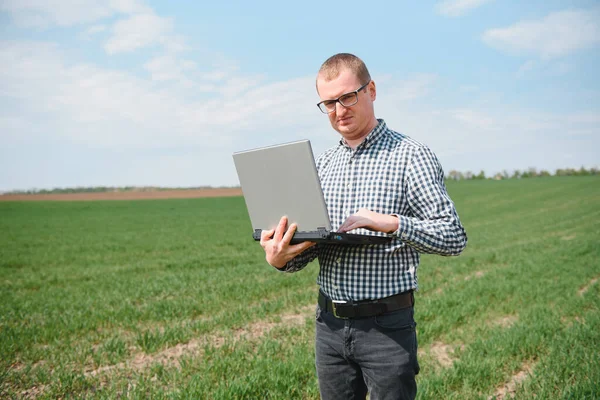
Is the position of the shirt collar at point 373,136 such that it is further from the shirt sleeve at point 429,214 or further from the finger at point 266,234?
the finger at point 266,234

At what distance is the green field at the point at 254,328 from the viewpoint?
15.7ft

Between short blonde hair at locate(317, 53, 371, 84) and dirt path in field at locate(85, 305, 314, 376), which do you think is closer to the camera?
short blonde hair at locate(317, 53, 371, 84)

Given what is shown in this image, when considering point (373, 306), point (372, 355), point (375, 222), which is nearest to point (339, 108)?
point (375, 222)

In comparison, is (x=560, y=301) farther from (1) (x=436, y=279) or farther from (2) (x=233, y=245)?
(2) (x=233, y=245)

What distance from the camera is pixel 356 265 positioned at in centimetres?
236

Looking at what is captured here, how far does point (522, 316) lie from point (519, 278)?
10.9ft

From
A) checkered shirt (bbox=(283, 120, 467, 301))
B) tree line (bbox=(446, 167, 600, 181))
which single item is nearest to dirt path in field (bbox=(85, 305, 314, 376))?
checkered shirt (bbox=(283, 120, 467, 301))

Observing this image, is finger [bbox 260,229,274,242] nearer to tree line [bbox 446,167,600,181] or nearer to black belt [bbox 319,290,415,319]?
black belt [bbox 319,290,415,319]

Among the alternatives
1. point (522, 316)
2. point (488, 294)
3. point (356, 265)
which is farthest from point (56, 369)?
point (488, 294)

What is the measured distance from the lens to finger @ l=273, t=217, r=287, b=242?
85.8 inches

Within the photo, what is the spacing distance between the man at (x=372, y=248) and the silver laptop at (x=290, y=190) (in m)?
0.08

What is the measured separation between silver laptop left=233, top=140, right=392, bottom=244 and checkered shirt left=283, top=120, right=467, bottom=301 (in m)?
0.19

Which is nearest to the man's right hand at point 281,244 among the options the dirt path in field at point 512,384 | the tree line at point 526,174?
the dirt path in field at point 512,384

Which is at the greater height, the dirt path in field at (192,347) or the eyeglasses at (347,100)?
the eyeglasses at (347,100)
